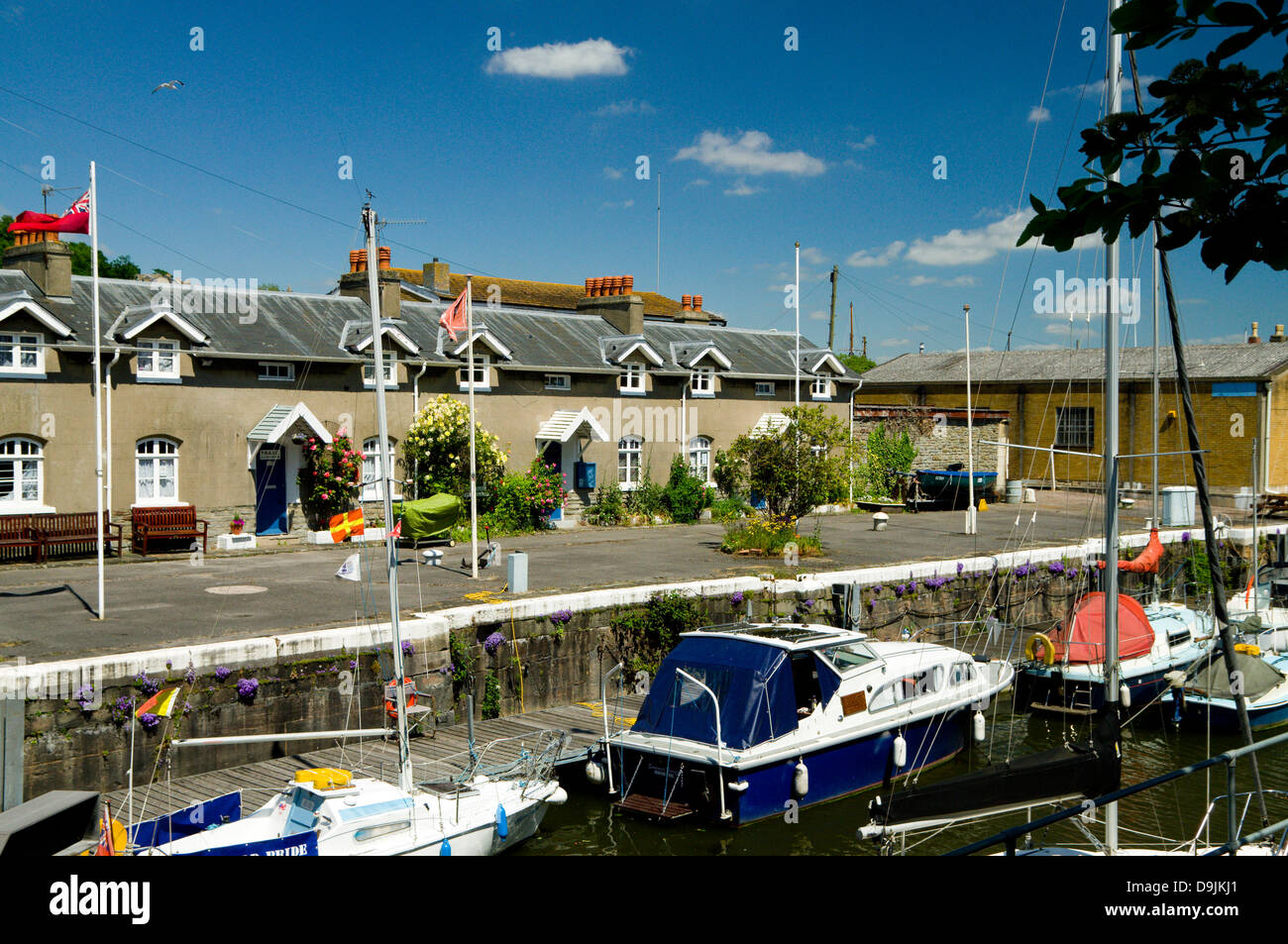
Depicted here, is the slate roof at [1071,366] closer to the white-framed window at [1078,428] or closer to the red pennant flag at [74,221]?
the white-framed window at [1078,428]

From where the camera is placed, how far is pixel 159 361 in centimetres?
2580

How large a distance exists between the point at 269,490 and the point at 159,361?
159 inches

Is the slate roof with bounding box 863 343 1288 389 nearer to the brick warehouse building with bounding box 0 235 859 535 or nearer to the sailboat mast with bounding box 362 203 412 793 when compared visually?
the brick warehouse building with bounding box 0 235 859 535

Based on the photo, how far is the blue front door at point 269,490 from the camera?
27031 mm

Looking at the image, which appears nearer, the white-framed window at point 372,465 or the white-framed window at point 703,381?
the white-framed window at point 372,465

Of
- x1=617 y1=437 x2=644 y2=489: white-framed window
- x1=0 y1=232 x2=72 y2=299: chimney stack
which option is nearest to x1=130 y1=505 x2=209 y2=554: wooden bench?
x1=0 y1=232 x2=72 y2=299: chimney stack

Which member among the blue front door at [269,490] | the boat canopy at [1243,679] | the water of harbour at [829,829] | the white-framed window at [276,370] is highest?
the white-framed window at [276,370]

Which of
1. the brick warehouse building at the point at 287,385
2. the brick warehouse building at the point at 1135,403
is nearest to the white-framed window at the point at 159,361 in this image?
the brick warehouse building at the point at 287,385

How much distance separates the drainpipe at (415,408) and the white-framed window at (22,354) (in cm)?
897

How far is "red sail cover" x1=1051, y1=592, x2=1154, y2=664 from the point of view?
64.3 feet

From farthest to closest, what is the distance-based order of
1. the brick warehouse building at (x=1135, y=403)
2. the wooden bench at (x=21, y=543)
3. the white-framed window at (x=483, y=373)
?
the brick warehouse building at (x=1135, y=403)
the white-framed window at (x=483, y=373)
the wooden bench at (x=21, y=543)

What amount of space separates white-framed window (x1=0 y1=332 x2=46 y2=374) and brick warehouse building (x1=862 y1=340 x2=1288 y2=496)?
31.3m

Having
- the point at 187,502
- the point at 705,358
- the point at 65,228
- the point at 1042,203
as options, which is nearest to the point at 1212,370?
the point at 705,358
